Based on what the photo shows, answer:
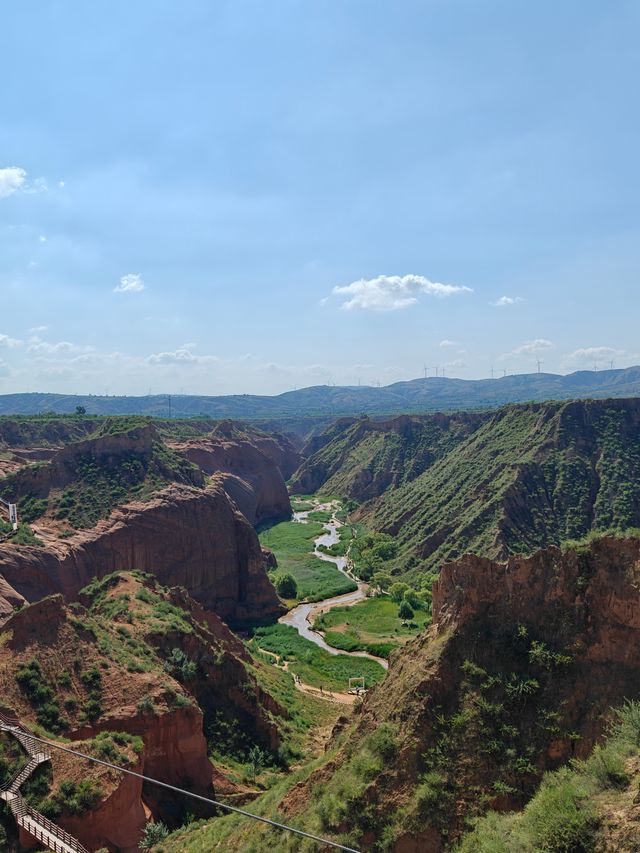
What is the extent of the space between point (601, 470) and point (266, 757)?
76.6 m

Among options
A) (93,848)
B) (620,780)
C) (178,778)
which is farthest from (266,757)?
(620,780)

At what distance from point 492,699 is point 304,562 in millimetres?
81382

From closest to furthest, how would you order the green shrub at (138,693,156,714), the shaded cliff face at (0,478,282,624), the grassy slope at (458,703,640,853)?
the grassy slope at (458,703,640,853) → the green shrub at (138,693,156,714) → the shaded cliff face at (0,478,282,624)

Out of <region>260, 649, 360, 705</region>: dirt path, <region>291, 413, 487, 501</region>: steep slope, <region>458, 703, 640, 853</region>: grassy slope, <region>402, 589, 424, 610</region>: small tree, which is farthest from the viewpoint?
<region>291, 413, 487, 501</region>: steep slope

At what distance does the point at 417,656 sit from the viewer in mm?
24656

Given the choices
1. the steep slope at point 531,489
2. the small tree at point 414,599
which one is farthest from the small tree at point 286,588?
the steep slope at point 531,489

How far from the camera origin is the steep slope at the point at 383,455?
14775 cm

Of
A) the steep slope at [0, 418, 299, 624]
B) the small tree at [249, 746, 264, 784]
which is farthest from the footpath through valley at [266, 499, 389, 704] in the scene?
the small tree at [249, 746, 264, 784]

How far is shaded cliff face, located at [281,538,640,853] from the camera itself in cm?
1911

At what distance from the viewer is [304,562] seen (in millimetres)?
100750

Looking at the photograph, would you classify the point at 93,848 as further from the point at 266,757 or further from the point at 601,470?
the point at 601,470

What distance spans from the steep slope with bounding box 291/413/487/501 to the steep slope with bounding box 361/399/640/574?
88.8 ft

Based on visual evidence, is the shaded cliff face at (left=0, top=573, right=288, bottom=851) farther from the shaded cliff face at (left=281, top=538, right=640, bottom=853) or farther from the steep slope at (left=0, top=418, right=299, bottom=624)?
the steep slope at (left=0, top=418, right=299, bottom=624)

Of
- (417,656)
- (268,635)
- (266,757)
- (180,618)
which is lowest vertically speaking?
(268,635)
